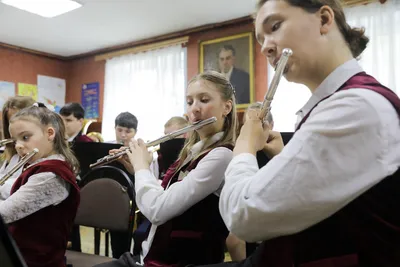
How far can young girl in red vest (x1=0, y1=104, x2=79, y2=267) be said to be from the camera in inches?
43.7

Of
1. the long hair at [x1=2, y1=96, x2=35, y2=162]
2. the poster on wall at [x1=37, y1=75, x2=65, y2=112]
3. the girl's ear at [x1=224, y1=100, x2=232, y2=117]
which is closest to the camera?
the girl's ear at [x1=224, y1=100, x2=232, y2=117]

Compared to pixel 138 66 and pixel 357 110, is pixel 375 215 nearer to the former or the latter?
pixel 357 110

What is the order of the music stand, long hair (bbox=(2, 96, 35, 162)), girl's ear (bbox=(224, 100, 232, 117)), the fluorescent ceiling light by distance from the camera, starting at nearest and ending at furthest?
1. the music stand
2. girl's ear (bbox=(224, 100, 232, 117))
3. long hair (bbox=(2, 96, 35, 162))
4. the fluorescent ceiling light

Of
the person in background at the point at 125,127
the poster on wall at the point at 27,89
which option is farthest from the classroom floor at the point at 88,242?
the poster on wall at the point at 27,89

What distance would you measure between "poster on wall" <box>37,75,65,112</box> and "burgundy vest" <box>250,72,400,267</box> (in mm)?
4944

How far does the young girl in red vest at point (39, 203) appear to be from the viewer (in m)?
1.11

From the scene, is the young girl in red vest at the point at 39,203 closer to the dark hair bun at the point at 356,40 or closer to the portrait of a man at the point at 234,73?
the dark hair bun at the point at 356,40

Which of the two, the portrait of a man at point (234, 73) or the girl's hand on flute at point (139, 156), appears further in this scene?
the portrait of a man at point (234, 73)

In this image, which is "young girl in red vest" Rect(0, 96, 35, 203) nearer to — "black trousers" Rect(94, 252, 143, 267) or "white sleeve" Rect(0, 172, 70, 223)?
"white sleeve" Rect(0, 172, 70, 223)

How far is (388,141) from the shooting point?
50cm

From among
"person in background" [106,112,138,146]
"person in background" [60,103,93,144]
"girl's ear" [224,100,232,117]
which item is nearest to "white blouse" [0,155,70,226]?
"girl's ear" [224,100,232,117]

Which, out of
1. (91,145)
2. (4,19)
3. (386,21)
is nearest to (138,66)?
(4,19)

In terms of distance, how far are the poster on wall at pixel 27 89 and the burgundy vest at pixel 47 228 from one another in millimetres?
4015

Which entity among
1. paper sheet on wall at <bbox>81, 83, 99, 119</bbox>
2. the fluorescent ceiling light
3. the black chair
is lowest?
the black chair
